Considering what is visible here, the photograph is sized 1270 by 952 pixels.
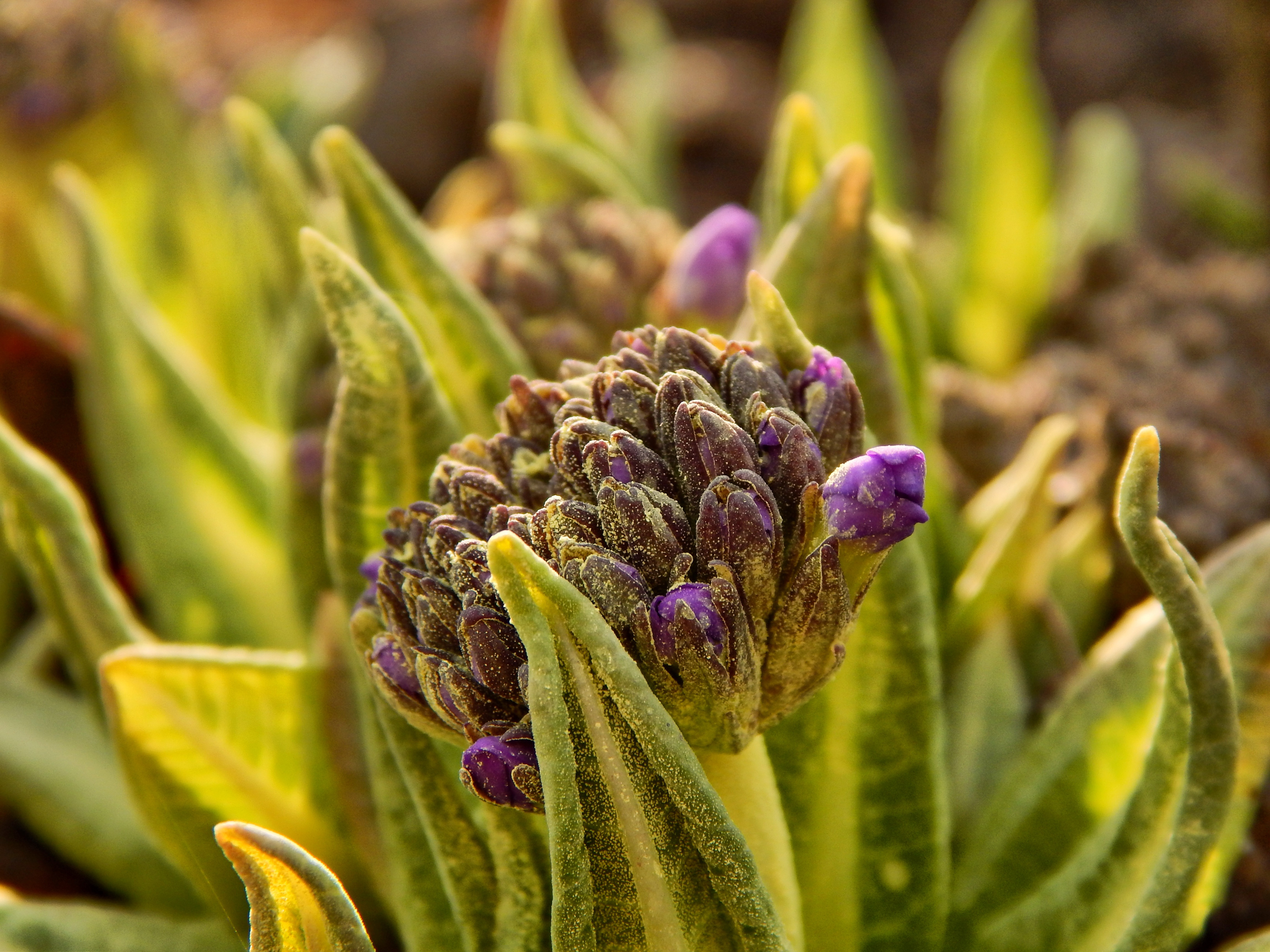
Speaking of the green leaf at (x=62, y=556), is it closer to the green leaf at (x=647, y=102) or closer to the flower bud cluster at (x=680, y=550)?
the flower bud cluster at (x=680, y=550)

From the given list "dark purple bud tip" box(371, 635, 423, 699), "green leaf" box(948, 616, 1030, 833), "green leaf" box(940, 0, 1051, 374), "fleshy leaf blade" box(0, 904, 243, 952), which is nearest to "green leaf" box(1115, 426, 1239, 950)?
"green leaf" box(948, 616, 1030, 833)

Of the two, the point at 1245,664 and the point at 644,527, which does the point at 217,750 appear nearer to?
the point at 644,527

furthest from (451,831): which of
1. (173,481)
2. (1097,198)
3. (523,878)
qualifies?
(1097,198)

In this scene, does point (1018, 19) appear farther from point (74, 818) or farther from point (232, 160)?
point (74, 818)

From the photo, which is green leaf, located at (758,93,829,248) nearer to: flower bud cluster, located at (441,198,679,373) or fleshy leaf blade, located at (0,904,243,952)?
flower bud cluster, located at (441,198,679,373)

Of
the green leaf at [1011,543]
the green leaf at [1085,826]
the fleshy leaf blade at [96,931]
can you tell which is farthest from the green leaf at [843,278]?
the fleshy leaf blade at [96,931]
